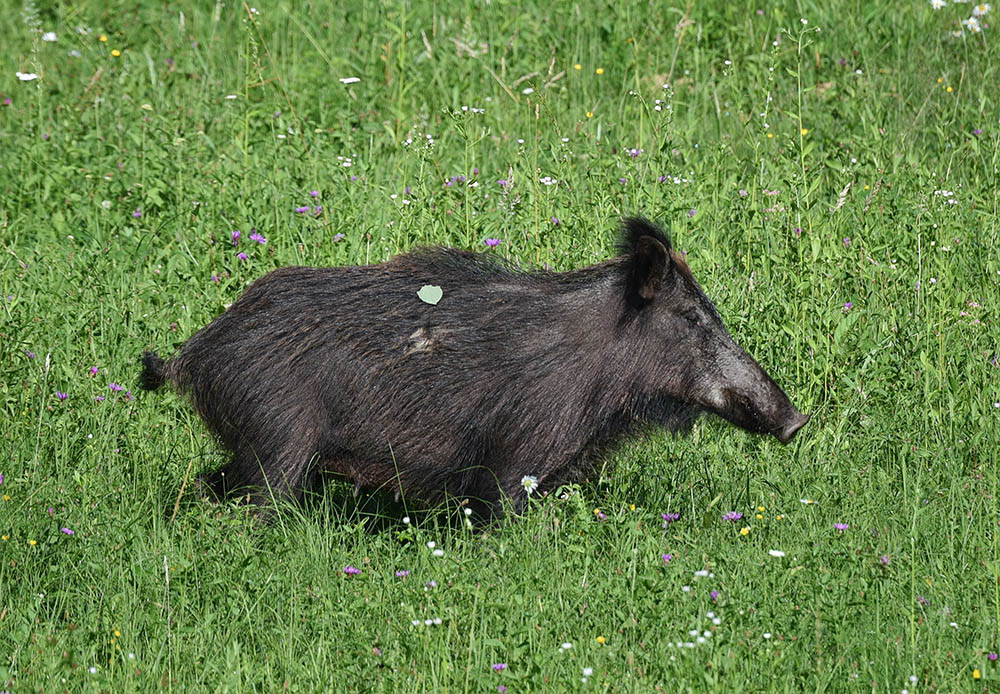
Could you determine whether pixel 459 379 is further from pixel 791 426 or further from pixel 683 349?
pixel 791 426

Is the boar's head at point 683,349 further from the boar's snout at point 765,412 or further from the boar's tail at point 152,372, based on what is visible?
the boar's tail at point 152,372

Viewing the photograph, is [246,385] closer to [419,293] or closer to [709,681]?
[419,293]

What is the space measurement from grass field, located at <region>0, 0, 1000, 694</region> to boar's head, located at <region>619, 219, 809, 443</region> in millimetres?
315

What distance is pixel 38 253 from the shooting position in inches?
269

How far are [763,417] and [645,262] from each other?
70cm

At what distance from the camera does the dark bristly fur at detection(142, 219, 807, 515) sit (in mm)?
4941

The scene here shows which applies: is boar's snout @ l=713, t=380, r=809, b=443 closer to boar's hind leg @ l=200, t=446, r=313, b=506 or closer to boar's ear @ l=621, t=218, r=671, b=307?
boar's ear @ l=621, t=218, r=671, b=307

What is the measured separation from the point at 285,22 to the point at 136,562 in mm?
5427

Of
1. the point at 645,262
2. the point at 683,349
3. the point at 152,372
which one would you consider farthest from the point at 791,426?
the point at 152,372

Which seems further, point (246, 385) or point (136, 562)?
point (246, 385)

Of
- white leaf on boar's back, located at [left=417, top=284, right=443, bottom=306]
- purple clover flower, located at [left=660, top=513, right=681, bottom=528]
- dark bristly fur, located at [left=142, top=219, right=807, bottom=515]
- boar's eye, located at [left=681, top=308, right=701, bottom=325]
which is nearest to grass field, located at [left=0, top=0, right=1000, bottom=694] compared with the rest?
purple clover flower, located at [left=660, top=513, right=681, bottom=528]

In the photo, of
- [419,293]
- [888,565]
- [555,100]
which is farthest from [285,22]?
[888,565]

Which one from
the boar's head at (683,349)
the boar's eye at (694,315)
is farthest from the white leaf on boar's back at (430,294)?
the boar's eye at (694,315)

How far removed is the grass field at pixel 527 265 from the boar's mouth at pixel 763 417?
26cm
